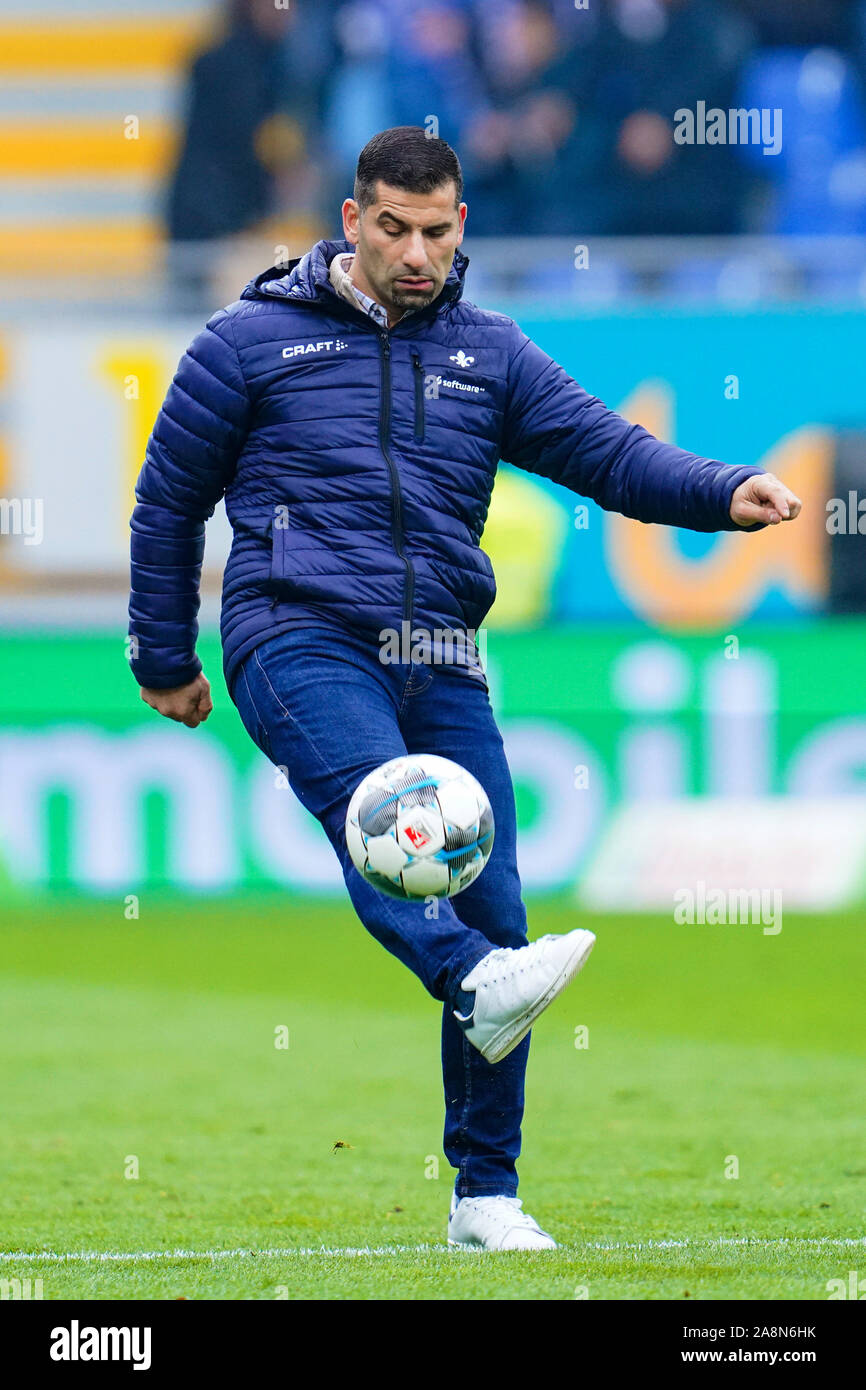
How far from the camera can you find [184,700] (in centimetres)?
538

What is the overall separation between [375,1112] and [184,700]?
262 cm

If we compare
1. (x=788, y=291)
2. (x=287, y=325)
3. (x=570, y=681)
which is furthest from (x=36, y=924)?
(x=287, y=325)

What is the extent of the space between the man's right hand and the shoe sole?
3.79 feet

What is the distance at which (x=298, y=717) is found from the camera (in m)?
4.91

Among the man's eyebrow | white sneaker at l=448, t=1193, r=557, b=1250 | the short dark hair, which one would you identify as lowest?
white sneaker at l=448, t=1193, r=557, b=1250

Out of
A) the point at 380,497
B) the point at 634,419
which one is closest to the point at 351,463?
the point at 380,497

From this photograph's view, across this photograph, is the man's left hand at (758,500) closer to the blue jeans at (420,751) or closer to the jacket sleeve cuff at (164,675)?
the blue jeans at (420,751)

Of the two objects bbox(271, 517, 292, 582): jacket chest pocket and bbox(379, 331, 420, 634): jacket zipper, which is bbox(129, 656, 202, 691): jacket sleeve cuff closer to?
bbox(271, 517, 292, 582): jacket chest pocket

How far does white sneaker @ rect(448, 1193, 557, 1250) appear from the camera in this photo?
515cm

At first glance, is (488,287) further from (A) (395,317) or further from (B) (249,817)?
(A) (395,317)

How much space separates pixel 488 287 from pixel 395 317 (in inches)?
286

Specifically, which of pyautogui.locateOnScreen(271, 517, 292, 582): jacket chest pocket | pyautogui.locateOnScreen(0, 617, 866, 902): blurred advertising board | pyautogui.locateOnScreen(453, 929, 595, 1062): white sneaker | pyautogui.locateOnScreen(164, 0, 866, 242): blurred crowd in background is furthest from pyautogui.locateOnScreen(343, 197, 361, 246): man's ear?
pyautogui.locateOnScreen(164, 0, 866, 242): blurred crowd in background

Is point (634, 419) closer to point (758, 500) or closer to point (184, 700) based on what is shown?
point (184, 700)

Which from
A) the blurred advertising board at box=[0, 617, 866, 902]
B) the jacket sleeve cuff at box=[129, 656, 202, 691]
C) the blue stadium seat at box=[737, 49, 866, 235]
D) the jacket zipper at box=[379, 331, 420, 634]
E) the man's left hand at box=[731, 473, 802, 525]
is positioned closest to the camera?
the man's left hand at box=[731, 473, 802, 525]
